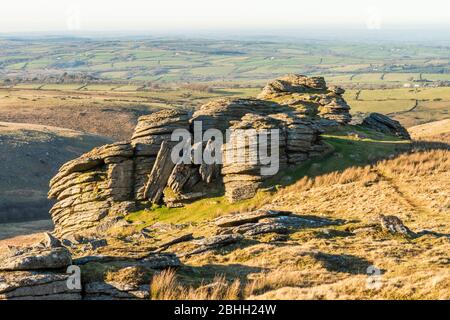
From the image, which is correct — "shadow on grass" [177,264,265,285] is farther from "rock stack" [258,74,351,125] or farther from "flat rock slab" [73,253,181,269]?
"rock stack" [258,74,351,125]

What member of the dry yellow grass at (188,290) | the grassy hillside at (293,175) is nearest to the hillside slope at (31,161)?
the grassy hillside at (293,175)

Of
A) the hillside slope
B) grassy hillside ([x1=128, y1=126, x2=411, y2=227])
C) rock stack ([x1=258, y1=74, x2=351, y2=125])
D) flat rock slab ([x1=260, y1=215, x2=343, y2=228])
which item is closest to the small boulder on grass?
flat rock slab ([x1=260, y1=215, x2=343, y2=228])

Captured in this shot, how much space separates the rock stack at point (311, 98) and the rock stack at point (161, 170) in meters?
5.19

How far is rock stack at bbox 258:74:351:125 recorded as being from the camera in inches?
2195

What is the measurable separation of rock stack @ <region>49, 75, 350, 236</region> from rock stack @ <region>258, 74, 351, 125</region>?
5187 mm

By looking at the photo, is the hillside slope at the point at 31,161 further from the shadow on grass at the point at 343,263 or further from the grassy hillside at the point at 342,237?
the shadow on grass at the point at 343,263

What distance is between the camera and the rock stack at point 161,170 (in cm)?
4556

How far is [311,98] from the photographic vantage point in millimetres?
59312

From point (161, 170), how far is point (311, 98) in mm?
20083

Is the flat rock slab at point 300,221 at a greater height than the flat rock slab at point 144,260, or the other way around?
the flat rock slab at point 144,260

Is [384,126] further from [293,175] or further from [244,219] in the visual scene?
[244,219]
